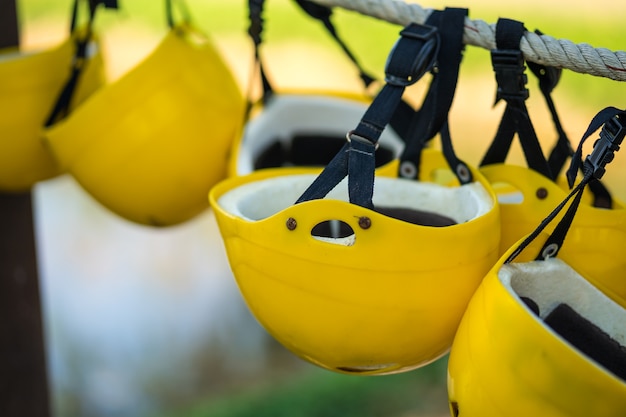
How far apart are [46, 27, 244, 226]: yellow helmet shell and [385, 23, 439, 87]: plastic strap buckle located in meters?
0.28

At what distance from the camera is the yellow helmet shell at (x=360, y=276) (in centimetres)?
52

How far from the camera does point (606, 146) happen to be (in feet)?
1.61

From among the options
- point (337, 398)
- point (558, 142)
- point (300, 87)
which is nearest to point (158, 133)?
point (558, 142)

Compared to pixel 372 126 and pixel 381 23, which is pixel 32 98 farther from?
pixel 381 23

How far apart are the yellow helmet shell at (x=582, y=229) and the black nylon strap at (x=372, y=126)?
0.11 metres

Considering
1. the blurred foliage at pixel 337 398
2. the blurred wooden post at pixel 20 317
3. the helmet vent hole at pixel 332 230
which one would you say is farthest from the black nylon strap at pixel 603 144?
the blurred foliage at pixel 337 398

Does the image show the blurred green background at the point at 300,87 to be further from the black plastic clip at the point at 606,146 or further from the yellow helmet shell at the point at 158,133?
the black plastic clip at the point at 606,146

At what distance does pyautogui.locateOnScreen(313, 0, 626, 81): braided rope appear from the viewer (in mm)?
520

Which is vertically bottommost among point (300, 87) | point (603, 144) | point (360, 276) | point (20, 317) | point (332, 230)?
point (300, 87)

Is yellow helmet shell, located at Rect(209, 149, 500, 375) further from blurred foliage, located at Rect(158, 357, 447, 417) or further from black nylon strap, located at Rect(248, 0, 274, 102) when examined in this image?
blurred foliage, located at Rect(158, 357, 447, 417)

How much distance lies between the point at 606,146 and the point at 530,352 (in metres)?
0.13

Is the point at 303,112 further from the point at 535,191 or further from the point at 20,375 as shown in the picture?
the point at 20,375

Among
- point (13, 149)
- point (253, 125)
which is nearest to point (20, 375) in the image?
point (13, 149)

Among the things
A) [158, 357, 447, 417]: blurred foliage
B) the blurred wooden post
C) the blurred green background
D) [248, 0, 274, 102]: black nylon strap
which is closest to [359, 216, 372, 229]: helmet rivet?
[248, 0, 274, 102]: black nylon strap
